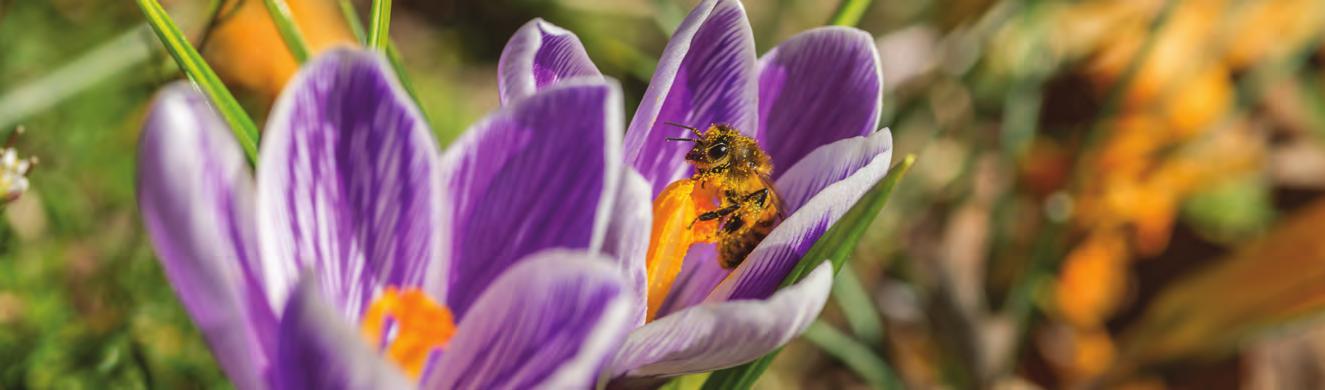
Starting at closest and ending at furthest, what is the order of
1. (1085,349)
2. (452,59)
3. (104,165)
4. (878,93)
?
(878,93) → (104,165) → (1085,349) → (452,59)

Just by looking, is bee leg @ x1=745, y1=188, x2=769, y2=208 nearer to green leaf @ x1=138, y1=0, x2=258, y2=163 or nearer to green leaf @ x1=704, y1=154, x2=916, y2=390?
green leaf @ x1=704, y1=154, x2=916, y2=390

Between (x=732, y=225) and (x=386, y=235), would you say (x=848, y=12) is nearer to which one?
(x=732, y=225)

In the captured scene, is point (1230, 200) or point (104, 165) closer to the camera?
point (104, 165)

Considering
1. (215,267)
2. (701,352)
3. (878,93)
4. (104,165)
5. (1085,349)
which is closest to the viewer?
(215,267)

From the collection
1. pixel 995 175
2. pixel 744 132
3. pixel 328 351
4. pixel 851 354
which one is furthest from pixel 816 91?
pixel 995 175

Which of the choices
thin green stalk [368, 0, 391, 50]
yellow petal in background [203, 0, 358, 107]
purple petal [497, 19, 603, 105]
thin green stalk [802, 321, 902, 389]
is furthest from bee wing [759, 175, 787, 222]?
yellow petal in background [203, 0, 358, 107]

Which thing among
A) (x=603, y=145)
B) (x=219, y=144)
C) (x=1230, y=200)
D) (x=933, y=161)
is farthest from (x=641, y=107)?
(x=1230, y=200)

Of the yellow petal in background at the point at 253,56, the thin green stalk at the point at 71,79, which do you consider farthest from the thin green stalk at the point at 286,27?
the yellow petal in background at the point at 253,56

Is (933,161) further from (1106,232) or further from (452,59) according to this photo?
(452,59)
